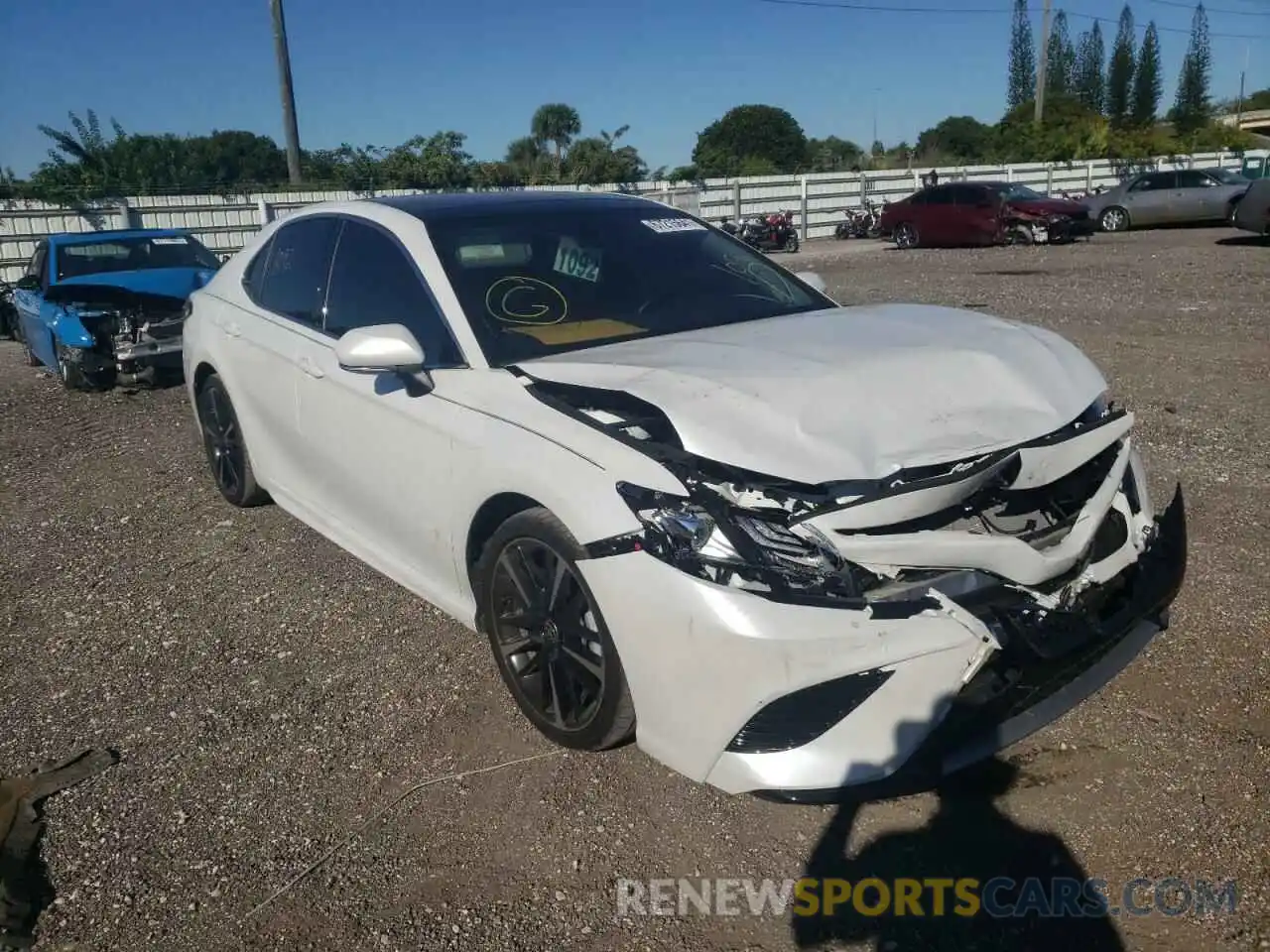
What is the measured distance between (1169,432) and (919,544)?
14.5ft

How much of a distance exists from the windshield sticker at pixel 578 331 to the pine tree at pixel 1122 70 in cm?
7682

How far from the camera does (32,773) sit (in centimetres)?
329

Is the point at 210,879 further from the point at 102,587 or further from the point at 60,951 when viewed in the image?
the point at 102,587

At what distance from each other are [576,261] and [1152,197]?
952 inches

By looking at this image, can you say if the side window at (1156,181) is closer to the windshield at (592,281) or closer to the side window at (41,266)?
the side window at (41,266)

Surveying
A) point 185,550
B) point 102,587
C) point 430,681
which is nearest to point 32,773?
point 430,681

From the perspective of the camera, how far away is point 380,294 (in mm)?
3988

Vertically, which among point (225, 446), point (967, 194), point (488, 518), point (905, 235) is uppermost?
point (967, 194)

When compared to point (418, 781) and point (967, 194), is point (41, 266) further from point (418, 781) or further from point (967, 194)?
point (967, 194)

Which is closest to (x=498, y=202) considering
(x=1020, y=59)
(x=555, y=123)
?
(x=555, y=123)

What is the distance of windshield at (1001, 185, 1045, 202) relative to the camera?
867 inches

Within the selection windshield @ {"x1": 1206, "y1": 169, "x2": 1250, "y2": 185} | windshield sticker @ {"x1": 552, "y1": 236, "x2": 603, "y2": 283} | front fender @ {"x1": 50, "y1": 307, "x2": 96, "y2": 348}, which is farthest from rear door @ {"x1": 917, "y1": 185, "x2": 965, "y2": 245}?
windshield sticker @ {"x1": 552, "y1": 236, "x2": 603, "y2": 283}

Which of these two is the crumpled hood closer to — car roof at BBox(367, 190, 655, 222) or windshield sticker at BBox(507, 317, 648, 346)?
windshield sticker at BBox(507, 317, 648, 346)

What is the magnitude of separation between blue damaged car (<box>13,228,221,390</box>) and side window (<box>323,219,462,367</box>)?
5.40 m
